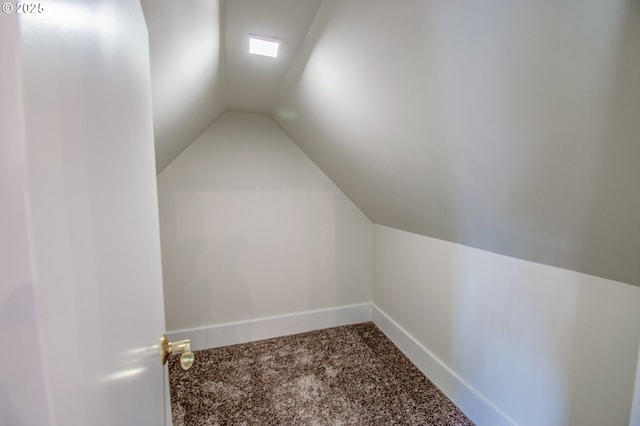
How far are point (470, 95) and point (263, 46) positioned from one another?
1.00 meters

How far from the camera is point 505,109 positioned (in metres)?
0.86

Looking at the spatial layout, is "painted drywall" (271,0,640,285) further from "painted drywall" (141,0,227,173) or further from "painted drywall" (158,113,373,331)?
"painted drywall" (158,113,373,331)

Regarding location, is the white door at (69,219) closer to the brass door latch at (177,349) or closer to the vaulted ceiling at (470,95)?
the brass door latch at (177,349)

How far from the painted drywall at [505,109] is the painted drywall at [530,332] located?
0.11m

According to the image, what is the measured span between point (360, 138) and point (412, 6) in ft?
2.70

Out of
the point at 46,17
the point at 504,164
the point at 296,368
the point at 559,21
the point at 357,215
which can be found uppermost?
the point at 559,21

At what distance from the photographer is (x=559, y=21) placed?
0.63 meters

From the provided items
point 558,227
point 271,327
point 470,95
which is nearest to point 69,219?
point 470,95

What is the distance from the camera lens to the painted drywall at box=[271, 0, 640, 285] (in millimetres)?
653

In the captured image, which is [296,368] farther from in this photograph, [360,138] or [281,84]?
[281,84]

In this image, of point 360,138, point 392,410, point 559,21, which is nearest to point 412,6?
point 559,21

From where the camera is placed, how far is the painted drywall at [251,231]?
7.45ft

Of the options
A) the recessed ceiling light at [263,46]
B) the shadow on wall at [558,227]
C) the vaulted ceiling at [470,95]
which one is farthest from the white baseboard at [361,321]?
the recessed ceiling light at [263,46]

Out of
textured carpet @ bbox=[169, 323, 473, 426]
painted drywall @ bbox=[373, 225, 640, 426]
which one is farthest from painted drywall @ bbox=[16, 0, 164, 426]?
painted drywall @ bbox=[373, 225, 640, 426]
